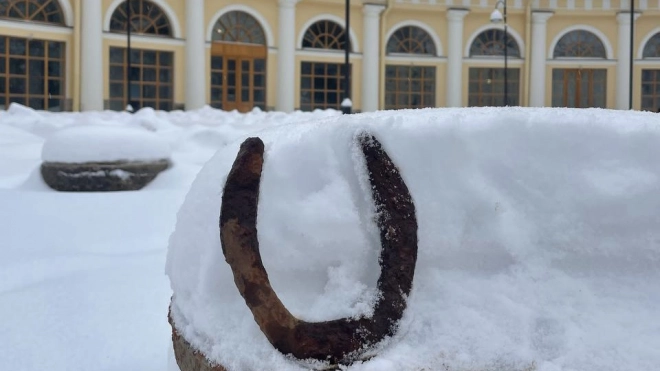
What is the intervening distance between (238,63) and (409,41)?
22.9 ft

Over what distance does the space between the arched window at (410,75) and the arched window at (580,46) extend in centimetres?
521

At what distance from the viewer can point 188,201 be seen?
1.66 meters

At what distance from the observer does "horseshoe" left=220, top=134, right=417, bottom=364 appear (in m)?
1.26

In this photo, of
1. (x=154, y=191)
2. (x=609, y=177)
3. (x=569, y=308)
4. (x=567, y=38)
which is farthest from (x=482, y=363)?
(x=567, y=38)

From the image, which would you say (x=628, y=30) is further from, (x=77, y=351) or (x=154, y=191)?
(x=77, y=351)

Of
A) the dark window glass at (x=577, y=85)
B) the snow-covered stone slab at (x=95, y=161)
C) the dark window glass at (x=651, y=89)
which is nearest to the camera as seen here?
the snow-covered stone slab at (x=95, y=161)

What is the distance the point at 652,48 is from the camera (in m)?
26.3

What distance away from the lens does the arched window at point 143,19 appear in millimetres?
19141

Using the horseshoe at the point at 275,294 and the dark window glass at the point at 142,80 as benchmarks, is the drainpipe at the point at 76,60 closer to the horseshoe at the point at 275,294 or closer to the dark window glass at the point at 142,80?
the dark window glass at the point at 142,80

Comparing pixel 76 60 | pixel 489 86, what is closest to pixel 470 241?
pixel 76 60

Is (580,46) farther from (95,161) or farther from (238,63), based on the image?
(95,161)

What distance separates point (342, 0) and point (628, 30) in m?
11.6

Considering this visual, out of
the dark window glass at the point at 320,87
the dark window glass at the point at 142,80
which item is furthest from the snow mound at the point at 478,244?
the dark window glass at the point at 320,87

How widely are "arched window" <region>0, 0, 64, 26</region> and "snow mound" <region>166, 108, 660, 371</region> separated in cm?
1840
